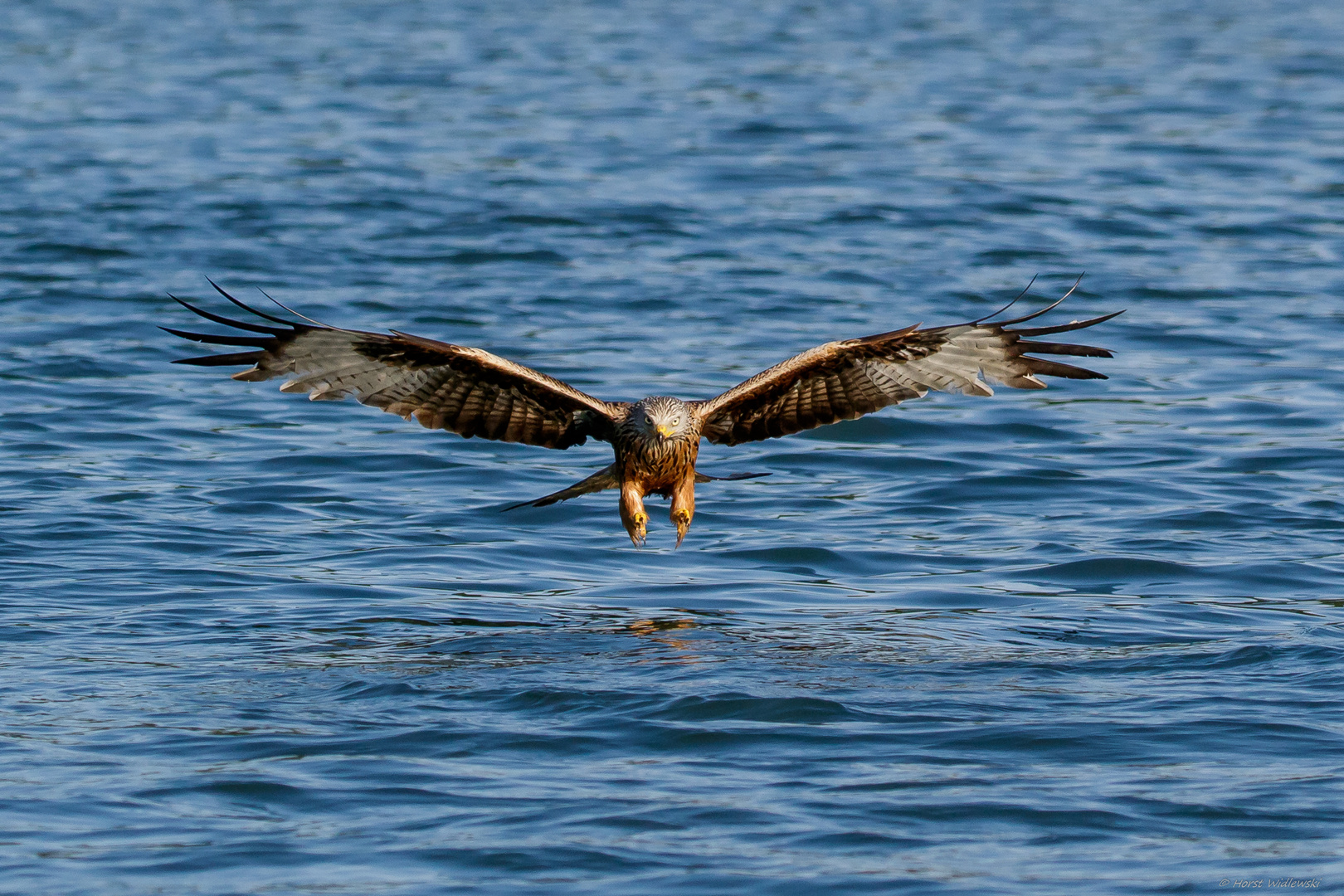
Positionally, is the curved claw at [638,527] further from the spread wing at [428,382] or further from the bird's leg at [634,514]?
the spread wing at [428,382]

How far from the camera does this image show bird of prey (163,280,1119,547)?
361 inches

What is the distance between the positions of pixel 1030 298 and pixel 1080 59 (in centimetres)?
1397

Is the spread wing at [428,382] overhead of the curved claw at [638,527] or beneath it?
overhead

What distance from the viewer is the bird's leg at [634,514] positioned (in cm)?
927

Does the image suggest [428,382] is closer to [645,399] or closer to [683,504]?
[645,399]

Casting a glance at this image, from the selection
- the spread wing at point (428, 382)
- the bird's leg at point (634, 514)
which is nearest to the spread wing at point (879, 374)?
A: the bird's leg at point (634, 514)

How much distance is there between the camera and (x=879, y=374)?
382 inches

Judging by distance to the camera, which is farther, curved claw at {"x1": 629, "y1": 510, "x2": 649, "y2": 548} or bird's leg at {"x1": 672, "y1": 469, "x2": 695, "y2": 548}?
bird's leg at {"x1": 672, "y1": 469, "x2": 695, "y2": 548}

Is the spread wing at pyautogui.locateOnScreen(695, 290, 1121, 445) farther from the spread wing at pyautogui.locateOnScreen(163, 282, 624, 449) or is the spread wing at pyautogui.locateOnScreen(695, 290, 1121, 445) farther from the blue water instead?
the blue water

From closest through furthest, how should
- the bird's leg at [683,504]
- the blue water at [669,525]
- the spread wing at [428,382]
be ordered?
1. the blue water at [669,525]
2. the spread wing at [428,382]
3. the bird's leg at [683,504]

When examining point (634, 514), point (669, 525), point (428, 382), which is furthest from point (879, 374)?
point (669, 525)

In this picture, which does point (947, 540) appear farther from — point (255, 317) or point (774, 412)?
point (255, 317)

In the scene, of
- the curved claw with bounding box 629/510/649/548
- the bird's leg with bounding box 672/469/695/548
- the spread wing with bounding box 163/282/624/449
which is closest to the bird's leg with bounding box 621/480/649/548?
the curved claw with bounding box 629/510/649/548

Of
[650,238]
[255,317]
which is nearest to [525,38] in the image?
[650,238]
